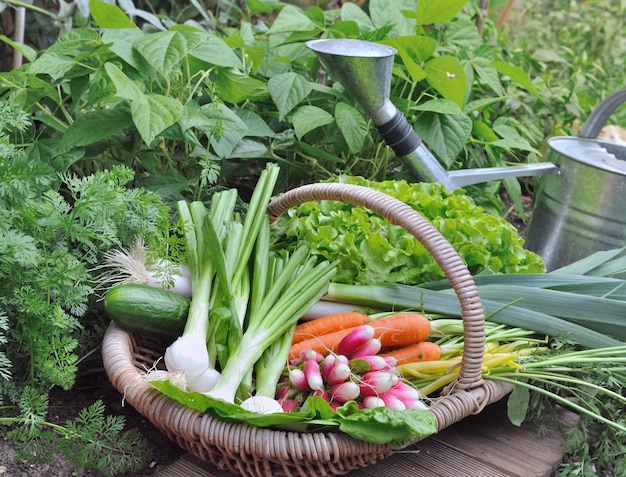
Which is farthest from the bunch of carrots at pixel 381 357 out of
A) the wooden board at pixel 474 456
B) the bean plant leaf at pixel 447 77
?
the bean plant leaf at pixel 447 77

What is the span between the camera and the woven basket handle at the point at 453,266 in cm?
129

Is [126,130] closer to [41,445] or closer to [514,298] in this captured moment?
[41,445]

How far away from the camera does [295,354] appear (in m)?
1.47

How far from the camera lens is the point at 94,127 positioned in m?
1.77

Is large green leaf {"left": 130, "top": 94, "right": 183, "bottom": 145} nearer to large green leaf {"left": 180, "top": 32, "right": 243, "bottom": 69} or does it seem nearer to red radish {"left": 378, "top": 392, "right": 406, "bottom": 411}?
large green leaf {"left": 180, "top": 32, "right": 243, "bottom": 69}

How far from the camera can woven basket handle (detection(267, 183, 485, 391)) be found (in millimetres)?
1287

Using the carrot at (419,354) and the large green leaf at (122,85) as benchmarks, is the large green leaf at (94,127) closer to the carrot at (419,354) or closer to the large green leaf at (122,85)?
the large green leaf at (122,85)

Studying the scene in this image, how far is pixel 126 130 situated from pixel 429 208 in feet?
2.92

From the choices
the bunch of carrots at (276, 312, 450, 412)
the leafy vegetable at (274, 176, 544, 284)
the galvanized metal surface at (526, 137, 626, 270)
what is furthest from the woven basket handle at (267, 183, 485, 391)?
the galvanized metal surface at (526, 137, 626, 270)

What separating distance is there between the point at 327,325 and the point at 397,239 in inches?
11.9

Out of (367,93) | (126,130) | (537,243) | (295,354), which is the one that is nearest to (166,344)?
(295,354)

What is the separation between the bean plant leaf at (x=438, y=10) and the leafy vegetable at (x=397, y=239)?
70 cm

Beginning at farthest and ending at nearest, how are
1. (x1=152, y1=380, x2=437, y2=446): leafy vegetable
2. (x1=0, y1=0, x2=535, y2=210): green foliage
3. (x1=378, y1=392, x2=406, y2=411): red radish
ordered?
(x1=0, y1=0, x2=535, y2=210): green foliage
(x1=378, y1=392, x2=406, y2=411): red radish
(x1=152, y1=380, x2=437, y2=446): leafy vegetable

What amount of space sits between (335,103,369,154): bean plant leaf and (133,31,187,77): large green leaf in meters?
0.59
